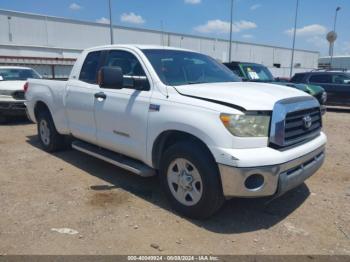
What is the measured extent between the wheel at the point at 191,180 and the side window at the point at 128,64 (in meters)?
0.98

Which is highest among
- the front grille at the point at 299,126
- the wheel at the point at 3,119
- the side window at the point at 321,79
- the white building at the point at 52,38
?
the white building at the point at 52,38

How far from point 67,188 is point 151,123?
169cm

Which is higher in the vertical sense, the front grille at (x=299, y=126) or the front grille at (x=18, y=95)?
the front grille at (x=299, y=126)

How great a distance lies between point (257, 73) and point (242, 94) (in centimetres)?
826

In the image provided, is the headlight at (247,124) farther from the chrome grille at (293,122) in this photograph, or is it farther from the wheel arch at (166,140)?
the wheel arch at (166,140)

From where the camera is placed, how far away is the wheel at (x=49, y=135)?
6.23 metres

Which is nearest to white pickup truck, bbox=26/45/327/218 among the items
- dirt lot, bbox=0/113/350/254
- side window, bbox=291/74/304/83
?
dirt lot, bbox=0/113/350/254

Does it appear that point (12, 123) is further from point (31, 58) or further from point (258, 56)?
point (258, 56)

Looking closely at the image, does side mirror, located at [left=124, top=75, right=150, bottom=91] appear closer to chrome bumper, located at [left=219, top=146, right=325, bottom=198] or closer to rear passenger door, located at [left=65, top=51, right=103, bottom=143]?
rear passenger door, located at [left=65, top=51, right=103, bottom=143]

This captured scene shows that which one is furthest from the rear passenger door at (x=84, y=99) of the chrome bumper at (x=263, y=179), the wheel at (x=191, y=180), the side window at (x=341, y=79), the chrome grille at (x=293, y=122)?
the side window at (x=341, y=79)

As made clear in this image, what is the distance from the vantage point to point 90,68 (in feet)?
17.2

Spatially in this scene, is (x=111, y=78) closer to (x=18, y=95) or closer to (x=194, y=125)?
(x=194, y=125)

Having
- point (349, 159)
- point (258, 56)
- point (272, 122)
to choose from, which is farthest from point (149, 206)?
point (258, 56)

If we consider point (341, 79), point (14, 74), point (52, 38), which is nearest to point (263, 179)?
point (14, 74)
